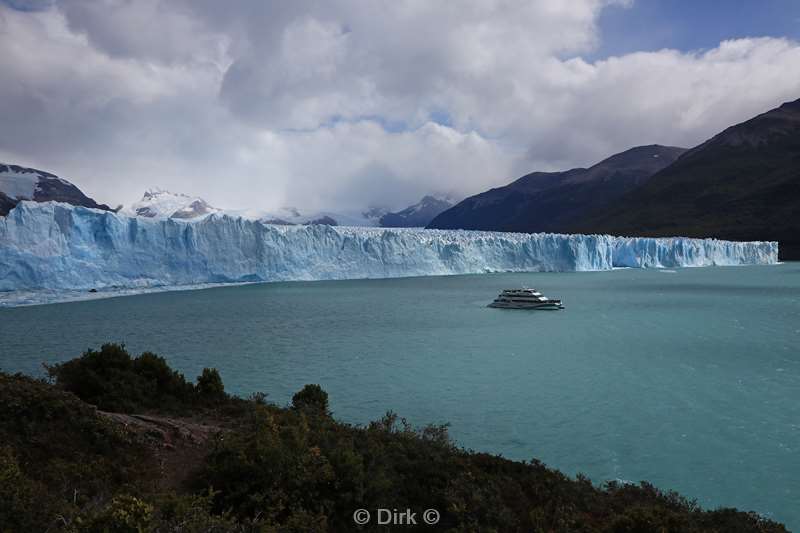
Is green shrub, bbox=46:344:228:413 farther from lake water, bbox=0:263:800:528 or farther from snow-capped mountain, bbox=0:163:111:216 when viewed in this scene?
snow-capped mountain, bbox=0:163:111:216

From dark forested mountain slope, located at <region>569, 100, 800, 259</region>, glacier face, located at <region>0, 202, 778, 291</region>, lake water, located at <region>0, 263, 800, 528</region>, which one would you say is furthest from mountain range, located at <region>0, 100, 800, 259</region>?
lake water, located at <region>0, 263, 800, 528</region>

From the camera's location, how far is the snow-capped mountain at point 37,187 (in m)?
109

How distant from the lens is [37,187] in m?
116

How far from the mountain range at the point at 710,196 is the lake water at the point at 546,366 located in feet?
252

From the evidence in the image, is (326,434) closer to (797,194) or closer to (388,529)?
(388,529)

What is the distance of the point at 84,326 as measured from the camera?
28812 mm

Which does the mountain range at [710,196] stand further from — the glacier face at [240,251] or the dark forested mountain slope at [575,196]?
the glacier face at [240,251]

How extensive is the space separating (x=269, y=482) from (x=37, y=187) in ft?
441

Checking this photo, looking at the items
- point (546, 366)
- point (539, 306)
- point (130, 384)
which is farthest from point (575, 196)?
point (130, 384)

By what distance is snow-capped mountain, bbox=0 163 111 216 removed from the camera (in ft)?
356

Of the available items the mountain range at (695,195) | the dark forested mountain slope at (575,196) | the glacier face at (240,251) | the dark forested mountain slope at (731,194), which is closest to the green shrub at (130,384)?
the glacier face at (240,251)

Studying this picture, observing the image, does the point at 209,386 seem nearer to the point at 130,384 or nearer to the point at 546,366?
the point at 130,384

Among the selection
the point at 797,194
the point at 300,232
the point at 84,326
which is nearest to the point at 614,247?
the point at 300,232

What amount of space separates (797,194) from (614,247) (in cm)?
5382
